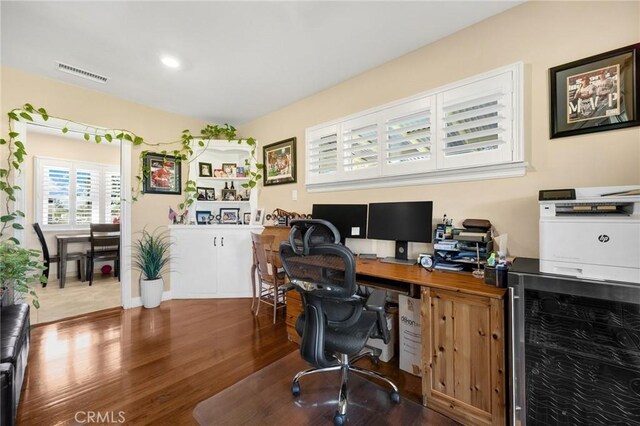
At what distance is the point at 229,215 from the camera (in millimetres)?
4117

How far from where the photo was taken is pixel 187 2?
185 centimetres

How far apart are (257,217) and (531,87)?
3.33 meters

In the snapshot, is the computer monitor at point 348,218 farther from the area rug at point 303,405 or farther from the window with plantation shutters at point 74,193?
the window with plantation shutters at point 74,193

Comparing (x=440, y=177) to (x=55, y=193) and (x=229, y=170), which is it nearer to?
(x=229, y=170)

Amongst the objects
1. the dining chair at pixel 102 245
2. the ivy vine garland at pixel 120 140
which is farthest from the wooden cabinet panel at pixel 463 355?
the dining chair at pixel 102 245

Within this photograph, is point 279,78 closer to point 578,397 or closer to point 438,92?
point 438,92

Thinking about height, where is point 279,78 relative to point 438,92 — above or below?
above

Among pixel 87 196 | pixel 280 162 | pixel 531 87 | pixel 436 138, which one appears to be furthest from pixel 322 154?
pixel 87 196

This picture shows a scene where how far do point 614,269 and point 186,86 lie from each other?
12.7ft

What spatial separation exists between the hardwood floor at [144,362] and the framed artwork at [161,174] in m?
1.66

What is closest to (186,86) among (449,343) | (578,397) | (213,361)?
(213,361)

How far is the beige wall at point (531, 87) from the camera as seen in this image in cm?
156

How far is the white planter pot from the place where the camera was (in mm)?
3375

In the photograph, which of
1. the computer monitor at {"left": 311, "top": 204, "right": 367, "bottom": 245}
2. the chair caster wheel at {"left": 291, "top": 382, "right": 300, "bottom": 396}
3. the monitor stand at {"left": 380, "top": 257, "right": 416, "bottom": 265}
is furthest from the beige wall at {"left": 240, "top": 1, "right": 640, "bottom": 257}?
the chair caster wheel at {"left": 291, "top": 382, "right": 300, "bottom": 396}
